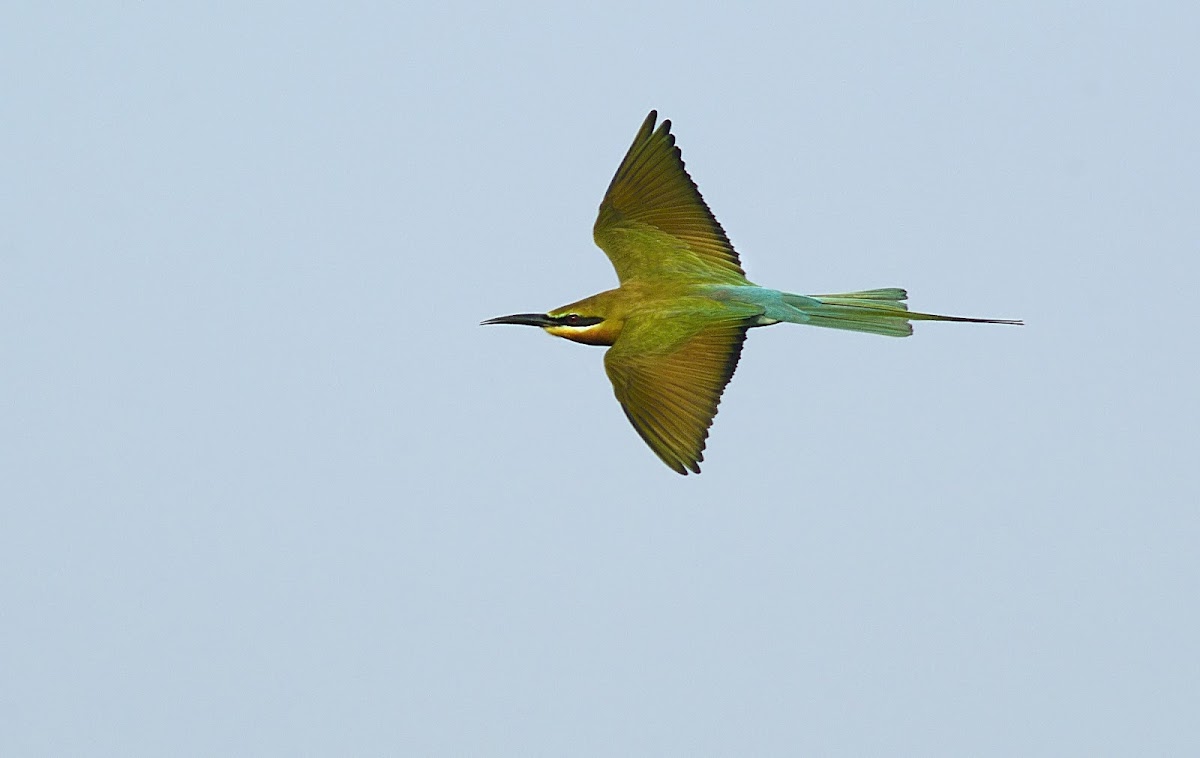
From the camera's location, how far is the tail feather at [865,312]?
4.28 m

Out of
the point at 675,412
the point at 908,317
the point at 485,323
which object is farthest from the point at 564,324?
the point at 908,317

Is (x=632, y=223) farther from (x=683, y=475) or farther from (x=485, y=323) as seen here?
(x=683, y=475)

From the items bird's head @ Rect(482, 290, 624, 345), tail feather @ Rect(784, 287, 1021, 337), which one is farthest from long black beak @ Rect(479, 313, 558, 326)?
tail feather @ Rect(784, 287, 1021, 337)

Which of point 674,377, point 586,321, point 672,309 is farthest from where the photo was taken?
point 586,321

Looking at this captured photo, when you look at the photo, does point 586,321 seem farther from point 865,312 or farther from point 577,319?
point 865,312

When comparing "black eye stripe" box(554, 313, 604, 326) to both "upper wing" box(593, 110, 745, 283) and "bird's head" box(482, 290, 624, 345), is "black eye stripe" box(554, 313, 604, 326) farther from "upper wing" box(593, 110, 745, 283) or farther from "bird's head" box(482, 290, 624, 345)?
"upper wing" box(593, 110, 745, 283)

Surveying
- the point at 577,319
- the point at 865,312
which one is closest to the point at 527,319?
the point at 577,319

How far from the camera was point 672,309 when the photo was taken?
4324 mm

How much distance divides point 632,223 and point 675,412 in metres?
Result: 0.83

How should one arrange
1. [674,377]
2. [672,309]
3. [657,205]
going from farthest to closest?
1. [657,205]
2. [672,309]
3. [674,377]

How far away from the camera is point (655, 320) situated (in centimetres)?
431

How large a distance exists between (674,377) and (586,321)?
16.9 inches

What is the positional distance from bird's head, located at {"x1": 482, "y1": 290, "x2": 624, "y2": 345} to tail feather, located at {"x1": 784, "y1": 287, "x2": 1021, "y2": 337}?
19.7 inches

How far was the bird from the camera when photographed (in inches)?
161
